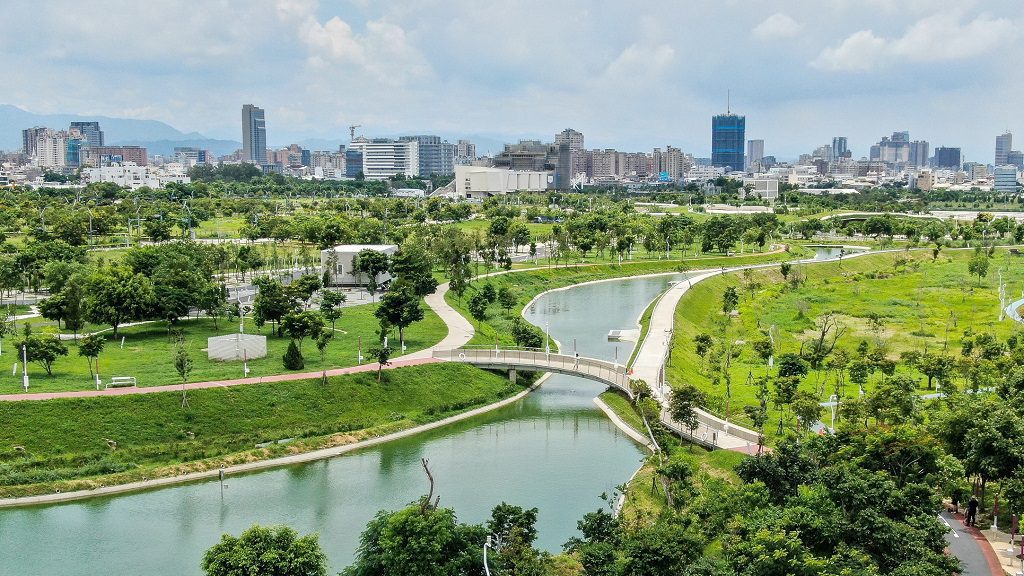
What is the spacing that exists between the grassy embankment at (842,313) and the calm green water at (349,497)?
18.2ft

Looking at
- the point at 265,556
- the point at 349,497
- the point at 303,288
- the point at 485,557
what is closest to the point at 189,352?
the point at 303,288

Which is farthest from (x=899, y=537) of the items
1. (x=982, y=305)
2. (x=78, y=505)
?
(x=982, y=305)

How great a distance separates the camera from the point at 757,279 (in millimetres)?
67375

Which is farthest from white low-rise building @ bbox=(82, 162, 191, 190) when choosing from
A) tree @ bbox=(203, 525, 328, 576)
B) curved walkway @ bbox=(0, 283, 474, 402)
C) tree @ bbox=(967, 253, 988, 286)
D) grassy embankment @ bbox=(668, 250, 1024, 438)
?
tree @ bbox=(203, 525, 328, 576)

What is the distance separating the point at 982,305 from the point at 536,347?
3061cm

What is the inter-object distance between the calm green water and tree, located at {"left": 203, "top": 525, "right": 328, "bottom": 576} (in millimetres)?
4122

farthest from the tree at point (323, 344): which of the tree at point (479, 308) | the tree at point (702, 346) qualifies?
the tree at point (702, 346)

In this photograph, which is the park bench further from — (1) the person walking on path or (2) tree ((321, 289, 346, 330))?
(1) the person walking on path

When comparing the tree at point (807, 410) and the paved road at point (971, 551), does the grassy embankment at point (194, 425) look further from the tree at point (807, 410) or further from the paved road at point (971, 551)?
the paved road at point (971, 551)

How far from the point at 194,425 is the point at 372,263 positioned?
22.8 metres

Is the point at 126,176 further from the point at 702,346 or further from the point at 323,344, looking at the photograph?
the point at 702,346

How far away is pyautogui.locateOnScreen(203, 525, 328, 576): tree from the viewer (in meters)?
16.6

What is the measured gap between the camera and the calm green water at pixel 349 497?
21781 millimetres

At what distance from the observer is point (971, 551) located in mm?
19656
